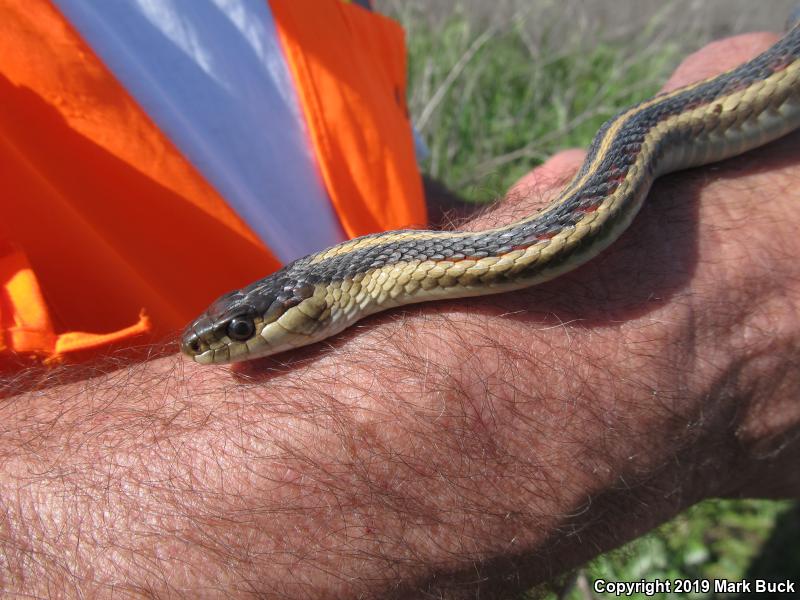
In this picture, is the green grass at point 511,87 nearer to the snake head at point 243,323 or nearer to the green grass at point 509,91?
the green grass at point 509,91

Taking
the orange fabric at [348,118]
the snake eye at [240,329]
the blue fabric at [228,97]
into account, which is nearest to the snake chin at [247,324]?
the snake eye at [240,329]

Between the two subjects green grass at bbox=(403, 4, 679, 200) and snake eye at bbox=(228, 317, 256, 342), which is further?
green grass at bbox=(403, 4, 679, 200)

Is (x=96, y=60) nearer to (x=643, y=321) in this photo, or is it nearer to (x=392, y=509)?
(x=392, y=509)

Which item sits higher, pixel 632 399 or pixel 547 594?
pixel 632 399

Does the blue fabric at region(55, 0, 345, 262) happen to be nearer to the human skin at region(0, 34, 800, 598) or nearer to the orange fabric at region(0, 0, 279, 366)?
the orange fabric at region(0, 0, 279, 366)

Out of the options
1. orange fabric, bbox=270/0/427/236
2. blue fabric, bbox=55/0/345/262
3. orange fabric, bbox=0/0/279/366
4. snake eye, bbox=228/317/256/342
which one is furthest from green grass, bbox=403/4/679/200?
snake eye, bbox=228/317/256/342

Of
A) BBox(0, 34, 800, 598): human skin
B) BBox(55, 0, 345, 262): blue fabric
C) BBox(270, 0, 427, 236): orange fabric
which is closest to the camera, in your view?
BBox(0, 34, 800, 598): human skin

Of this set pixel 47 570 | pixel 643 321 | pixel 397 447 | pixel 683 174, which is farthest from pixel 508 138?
pixel 47 570
